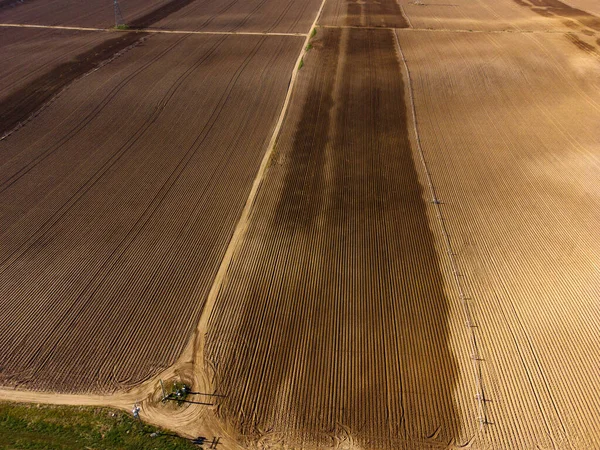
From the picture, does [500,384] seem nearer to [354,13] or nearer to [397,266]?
[397,266]

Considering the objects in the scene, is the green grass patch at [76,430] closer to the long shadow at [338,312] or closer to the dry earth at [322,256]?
the dry earth at [322,256]

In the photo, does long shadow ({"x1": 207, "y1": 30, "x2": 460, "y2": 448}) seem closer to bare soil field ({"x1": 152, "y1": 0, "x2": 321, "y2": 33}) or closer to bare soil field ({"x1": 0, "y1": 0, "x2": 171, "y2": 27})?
bare soil field ({"x1": 152, "y1": 0, "x2": 321, "y2": 33})

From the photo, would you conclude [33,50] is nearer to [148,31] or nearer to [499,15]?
[148,31]

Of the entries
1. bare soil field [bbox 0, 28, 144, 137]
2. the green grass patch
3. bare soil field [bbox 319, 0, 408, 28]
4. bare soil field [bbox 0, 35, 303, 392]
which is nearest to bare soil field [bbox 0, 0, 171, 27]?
bare soil field [bbox 0, 28, 144, 137]

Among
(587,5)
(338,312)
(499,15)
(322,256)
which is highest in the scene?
(587,5)

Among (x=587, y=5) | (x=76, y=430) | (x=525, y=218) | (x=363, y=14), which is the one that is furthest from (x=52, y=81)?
(x=587, y=5)

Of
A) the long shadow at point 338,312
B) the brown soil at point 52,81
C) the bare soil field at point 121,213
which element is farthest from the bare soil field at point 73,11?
the long shadow at point 338,312

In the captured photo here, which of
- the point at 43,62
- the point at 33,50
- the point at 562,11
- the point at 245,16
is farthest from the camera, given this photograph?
the point at 562,11
